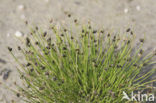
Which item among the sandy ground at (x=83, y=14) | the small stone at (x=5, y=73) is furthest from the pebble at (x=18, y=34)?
the small stone at (x=5, y=73)

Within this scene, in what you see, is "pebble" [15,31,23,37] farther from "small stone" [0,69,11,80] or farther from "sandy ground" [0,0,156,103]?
"small stone" [0,69,11,80]

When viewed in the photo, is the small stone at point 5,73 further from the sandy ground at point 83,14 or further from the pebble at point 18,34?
the pebble at point 18,34

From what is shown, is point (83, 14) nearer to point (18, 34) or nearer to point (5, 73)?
point (18, 34)

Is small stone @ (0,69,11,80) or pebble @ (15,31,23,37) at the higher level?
pebble @ (15,31,23,37)

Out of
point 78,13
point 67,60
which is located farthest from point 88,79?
point 78,13

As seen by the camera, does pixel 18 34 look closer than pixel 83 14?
Yes

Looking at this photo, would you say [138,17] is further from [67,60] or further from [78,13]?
[67,60]

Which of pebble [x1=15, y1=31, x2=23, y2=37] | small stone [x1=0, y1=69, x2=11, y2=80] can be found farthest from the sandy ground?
small stone [x1=0, y1=69, x2=11, y2=80]

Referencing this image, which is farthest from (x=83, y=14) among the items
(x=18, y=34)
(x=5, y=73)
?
(x=5, y=73)
